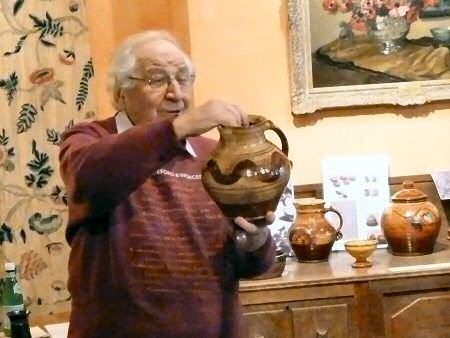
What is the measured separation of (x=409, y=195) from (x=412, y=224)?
9cm

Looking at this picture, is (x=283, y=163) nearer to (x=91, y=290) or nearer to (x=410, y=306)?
(x=91, y=290)

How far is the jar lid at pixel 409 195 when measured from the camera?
8.33ft

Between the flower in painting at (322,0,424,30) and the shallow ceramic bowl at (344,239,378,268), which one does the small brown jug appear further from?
the flower in painting at (322,0,424,30)

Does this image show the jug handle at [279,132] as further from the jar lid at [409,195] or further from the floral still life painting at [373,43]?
the floral still life painting at [373,43]

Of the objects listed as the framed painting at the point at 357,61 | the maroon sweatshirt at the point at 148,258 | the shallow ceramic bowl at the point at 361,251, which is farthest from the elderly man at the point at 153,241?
the framed painting at the point at 357,61

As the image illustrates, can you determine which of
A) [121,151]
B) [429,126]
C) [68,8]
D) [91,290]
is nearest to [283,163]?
[121,151]

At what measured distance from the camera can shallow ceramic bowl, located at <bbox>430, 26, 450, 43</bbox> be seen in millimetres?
2738

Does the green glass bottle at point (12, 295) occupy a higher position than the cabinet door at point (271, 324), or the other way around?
the green glass bottle at point (12, 295)

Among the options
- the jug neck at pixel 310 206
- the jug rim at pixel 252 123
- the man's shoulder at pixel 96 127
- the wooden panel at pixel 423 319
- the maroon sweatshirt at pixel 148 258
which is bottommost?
the wooden panel at pixel 423 319

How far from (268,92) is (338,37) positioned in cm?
29

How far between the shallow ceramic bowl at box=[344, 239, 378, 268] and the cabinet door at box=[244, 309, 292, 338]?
0.89 feet

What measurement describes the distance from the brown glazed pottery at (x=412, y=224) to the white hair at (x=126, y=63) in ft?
3.22

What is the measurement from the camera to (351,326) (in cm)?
232

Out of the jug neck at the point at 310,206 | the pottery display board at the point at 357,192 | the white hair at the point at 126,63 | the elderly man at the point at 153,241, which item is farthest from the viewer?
the pottery display board at the point at 357,192
